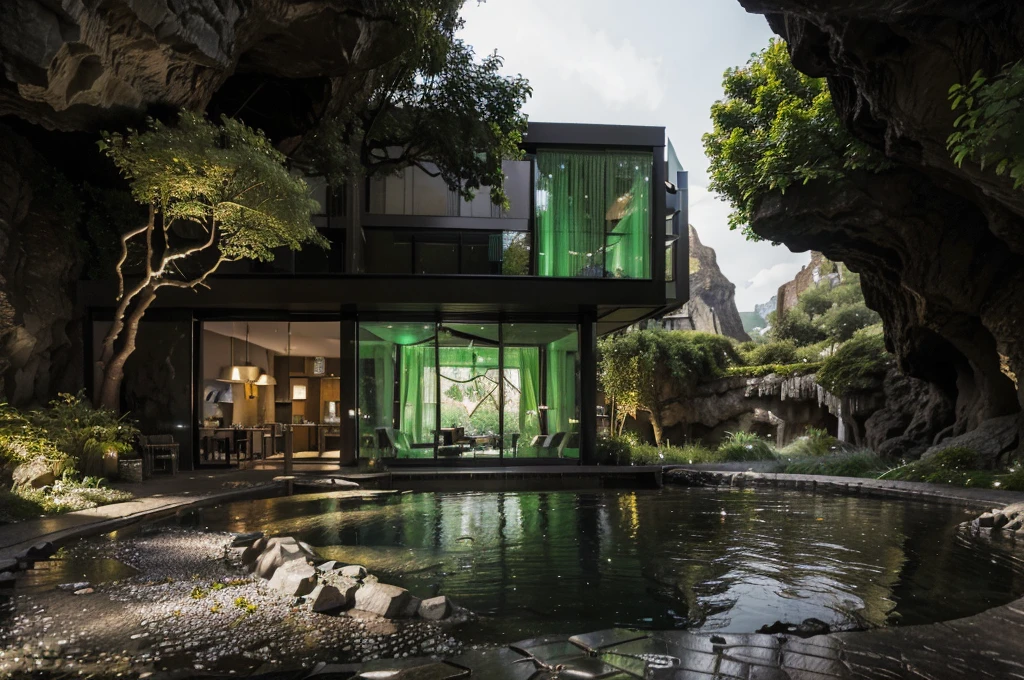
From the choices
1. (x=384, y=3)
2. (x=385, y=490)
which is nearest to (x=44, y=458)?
(x=385, y=490)

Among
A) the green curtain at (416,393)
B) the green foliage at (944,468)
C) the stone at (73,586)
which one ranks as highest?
the green curtain at (416,393)

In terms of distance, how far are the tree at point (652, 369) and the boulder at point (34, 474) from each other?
16.2 m

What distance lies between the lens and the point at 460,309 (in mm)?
13727

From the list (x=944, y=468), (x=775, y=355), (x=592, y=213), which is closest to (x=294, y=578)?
(x=944, y=468)

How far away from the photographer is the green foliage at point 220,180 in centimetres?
870

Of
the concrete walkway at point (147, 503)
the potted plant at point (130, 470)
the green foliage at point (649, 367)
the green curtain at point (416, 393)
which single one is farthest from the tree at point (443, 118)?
the green foliage at point (649, 367)

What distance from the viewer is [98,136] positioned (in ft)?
35.2

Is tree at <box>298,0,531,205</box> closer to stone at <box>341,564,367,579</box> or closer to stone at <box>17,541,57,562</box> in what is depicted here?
stone at <box>17,541,57,562</box>

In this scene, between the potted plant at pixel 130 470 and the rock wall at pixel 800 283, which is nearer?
the potted plant at pixel 130 470

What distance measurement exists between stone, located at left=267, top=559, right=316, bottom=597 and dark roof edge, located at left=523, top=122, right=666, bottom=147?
1120cm

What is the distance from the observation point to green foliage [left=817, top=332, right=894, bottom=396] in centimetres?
1514

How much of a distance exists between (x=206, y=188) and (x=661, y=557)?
752 cm

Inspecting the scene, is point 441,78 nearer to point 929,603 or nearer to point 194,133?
point 194,133

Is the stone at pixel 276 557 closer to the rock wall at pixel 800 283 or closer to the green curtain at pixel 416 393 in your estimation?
the green curtain at pixel 416 393
